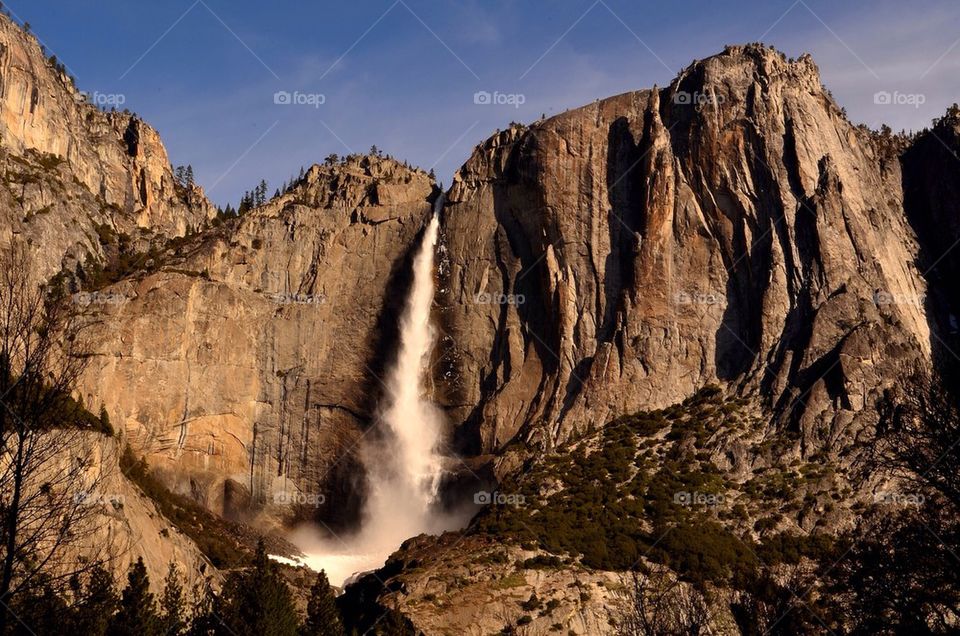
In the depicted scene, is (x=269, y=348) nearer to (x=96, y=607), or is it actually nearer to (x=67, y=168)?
(x=67, y=168)

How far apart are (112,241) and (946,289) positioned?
220 feet

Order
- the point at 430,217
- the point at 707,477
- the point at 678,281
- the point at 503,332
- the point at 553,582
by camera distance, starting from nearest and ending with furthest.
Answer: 1. the point at 553,582
2. the point at 707,477
3. the point at 678,281
4. the point at 503,332
5. the point at 430,217

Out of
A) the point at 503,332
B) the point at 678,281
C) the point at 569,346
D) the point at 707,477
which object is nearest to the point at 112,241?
the point at 503,332

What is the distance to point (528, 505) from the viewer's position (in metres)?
69.7

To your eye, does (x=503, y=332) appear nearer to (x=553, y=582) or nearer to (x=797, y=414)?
(x=797, y=414)

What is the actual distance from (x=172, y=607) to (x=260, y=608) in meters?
4.25

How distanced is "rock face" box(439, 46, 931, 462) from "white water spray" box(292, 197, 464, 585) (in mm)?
2506

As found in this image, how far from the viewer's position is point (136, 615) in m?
50.5

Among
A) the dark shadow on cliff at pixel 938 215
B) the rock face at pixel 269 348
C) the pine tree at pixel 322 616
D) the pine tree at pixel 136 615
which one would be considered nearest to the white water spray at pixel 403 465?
the rock face at pixel 269 348

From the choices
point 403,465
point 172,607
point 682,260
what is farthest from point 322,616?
point 682,260

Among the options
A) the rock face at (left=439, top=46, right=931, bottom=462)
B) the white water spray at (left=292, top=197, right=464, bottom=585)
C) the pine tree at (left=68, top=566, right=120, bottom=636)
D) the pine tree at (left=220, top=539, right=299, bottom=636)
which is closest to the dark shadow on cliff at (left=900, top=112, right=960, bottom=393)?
the rock face at (left=439, top=46, right=931, bottom=462)

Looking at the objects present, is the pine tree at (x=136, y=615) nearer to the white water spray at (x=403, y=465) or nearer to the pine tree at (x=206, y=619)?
the pine tree at (x=206, y=619)

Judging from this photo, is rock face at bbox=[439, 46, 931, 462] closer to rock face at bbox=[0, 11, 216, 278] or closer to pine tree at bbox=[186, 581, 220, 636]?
pine tree at bbox=[186, 581, 220, 636]

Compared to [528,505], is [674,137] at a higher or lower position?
higher
